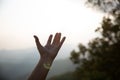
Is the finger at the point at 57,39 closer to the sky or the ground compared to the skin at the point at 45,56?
closer to the sky

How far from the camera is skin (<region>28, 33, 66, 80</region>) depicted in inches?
31.1

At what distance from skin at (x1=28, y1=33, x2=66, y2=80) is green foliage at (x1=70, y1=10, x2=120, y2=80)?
7.13m

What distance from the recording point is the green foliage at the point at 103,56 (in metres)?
8.26

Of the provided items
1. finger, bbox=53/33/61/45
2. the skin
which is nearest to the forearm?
the skin

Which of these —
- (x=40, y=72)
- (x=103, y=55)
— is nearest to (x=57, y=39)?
(x=40, y=72)

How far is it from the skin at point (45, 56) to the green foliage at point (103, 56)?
7.13 metres

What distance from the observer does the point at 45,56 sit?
875 millimetres

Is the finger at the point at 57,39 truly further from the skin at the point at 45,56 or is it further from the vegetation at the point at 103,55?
the vegetation at the point at 103,55

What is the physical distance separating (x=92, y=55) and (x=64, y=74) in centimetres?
367

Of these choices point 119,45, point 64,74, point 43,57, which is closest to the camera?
point 43,57

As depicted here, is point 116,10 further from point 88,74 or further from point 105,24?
point 88,74

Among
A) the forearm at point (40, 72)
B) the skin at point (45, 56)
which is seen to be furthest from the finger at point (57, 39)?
the forearm at point (40, 72)

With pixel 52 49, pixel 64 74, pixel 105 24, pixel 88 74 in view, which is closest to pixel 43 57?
pixel 52 49

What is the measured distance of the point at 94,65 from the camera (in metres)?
8.34
